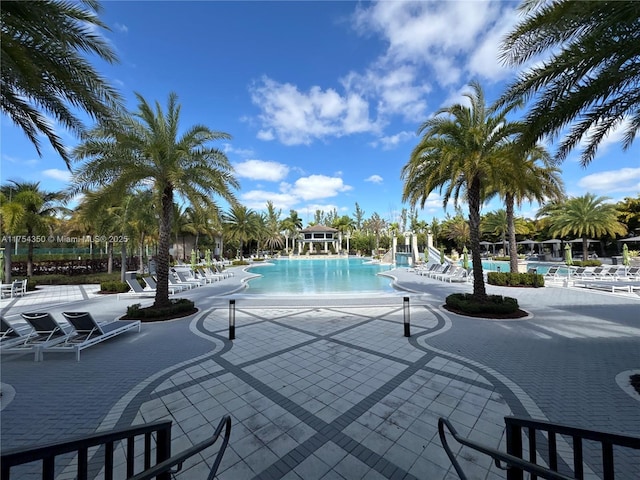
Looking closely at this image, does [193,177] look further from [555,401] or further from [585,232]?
[585,232]

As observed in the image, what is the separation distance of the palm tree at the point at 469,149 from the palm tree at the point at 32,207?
1920 centimetres

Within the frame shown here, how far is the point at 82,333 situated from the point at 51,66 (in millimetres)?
5488

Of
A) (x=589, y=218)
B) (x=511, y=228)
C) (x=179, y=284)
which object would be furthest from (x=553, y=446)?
(x=589, y=218)

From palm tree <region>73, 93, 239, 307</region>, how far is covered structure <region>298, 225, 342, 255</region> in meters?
50.6

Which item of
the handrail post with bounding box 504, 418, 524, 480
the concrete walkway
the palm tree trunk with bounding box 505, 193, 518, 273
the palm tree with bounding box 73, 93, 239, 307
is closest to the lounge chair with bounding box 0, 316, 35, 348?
the concrete walkway

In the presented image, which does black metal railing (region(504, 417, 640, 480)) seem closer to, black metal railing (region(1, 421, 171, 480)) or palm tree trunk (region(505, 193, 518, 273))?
black metal railing (region(1, 421, 171, 480))

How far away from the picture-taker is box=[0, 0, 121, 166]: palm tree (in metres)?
4.02

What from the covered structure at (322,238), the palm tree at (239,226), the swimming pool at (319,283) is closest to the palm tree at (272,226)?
the covered structure at (322,238)

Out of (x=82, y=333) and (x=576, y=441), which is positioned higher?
(x=576, y=441)

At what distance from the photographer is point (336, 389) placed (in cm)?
442

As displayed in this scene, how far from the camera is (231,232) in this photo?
39719 millimetres

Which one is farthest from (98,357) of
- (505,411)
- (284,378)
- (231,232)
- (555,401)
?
(231,232)

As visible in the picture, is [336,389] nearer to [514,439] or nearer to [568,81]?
[514,439]

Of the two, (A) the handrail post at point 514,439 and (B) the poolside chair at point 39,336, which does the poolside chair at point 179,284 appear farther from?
(A) the handrail post at point 514,439
